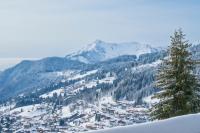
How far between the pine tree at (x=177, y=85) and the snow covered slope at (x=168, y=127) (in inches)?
635

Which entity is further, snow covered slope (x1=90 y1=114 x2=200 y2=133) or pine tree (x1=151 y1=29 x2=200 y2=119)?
Result: pine tree (x1=151 y1=29 x2=200 y2=119)

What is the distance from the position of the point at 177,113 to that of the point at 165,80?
2.26m

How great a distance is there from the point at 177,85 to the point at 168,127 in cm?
1802

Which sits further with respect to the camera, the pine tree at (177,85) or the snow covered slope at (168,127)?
the pine tree at (177,85)

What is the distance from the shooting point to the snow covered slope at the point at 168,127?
6.06m

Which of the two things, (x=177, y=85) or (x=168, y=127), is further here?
(x=177, y=85)

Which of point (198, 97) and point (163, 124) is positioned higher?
point (163, 124)

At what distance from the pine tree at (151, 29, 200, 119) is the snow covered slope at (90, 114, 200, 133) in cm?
1612

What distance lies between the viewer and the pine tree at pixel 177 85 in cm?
2353

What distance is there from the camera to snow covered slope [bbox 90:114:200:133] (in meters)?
6.06

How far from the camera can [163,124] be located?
6566 mm

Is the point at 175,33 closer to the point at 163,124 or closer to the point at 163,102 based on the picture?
the point at 163,102

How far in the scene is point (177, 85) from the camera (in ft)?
79.5

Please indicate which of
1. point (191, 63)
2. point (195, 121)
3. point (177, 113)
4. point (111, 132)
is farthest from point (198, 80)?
point (111, 132)
